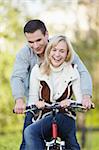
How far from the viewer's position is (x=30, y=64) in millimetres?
6641

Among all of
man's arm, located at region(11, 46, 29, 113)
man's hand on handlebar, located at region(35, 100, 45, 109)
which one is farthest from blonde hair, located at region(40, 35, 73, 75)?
man's hand on handlebar, located at region(35, 100, 45, 109)

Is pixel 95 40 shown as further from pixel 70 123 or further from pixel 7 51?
pixel 70 123

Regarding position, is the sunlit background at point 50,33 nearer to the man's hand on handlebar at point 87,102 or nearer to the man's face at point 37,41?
the man's face at point 37,41

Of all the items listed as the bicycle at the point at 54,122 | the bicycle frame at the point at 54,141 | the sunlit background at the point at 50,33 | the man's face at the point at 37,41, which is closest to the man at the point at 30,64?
the man's face at the point at 37,41

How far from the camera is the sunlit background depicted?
14969mm

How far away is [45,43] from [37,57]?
0.73 feet

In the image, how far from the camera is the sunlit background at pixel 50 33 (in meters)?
15.0

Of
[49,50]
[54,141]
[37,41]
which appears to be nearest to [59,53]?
[49,50]

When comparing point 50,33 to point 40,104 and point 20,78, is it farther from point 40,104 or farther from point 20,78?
point 40,104

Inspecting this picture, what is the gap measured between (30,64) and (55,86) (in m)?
0.57

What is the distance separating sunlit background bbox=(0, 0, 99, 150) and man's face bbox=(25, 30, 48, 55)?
2763mm

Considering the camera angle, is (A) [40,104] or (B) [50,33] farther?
(B) [50,33]

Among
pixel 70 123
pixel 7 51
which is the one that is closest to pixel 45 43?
pixel 70 123

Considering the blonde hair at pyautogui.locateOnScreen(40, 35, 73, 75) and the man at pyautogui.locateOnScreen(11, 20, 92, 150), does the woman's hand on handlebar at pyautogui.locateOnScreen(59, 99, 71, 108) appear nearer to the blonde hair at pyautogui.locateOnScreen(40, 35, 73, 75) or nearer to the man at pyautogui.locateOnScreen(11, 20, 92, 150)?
the man at pyautogui.locateOnScreen(11, 20, 92, 150)
